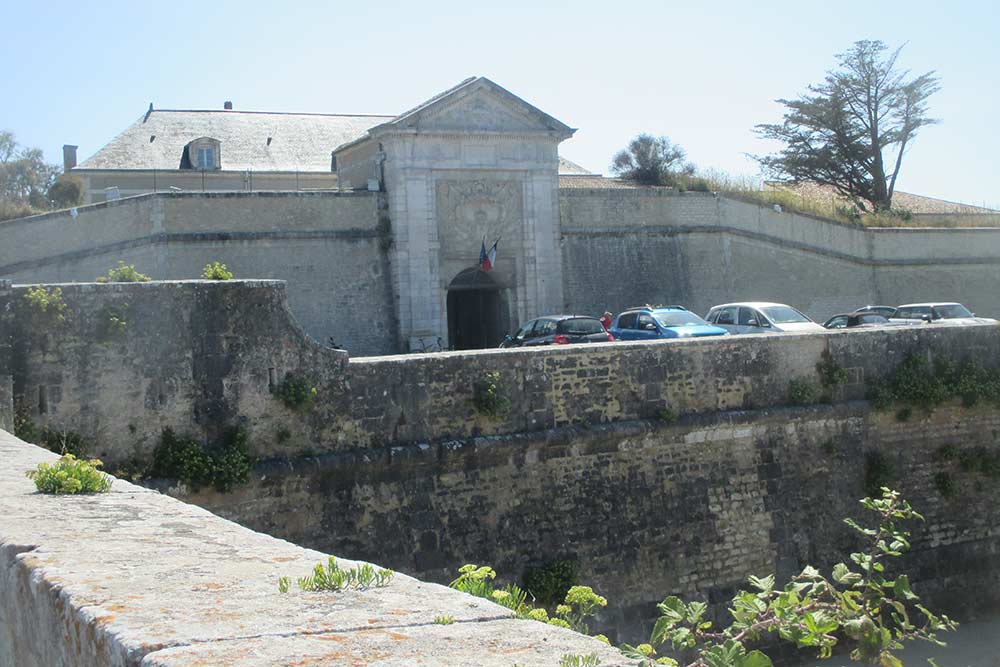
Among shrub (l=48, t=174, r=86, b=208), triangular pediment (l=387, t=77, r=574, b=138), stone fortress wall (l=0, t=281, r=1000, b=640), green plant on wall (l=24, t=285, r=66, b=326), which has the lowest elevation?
stone fortress wall (l=0, t=281, r=1000, b=640)

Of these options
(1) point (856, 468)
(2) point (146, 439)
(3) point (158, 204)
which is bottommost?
(1) point (856, 468)

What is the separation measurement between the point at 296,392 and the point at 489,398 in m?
2.08

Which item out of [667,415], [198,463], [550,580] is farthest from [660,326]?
[198,463]

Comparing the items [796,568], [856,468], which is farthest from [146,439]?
[856,468]

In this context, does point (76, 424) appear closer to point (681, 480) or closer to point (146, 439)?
point (146, 439)

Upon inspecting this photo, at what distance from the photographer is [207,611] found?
10.5ft

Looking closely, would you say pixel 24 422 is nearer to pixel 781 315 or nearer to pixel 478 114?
pixel 781 315

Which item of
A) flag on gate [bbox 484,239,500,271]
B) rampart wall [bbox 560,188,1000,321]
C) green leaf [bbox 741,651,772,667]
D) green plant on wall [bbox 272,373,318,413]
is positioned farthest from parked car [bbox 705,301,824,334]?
green leaf [bbox 741,651,772,667]

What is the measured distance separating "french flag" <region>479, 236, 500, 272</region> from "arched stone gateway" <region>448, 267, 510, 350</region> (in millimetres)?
782

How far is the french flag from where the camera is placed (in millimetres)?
26984

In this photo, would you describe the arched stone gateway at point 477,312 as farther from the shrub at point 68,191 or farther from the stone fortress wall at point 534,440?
the stone fortress wall at point 534,440

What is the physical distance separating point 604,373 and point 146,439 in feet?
16.6

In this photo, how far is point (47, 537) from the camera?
4.20 meters

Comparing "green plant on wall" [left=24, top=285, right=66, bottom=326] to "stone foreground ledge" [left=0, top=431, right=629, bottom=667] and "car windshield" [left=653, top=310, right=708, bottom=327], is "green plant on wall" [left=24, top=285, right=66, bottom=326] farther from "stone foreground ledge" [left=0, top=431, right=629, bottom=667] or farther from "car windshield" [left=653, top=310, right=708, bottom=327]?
"car windshield" [left=653, top=310, right=708, bottom=327]
